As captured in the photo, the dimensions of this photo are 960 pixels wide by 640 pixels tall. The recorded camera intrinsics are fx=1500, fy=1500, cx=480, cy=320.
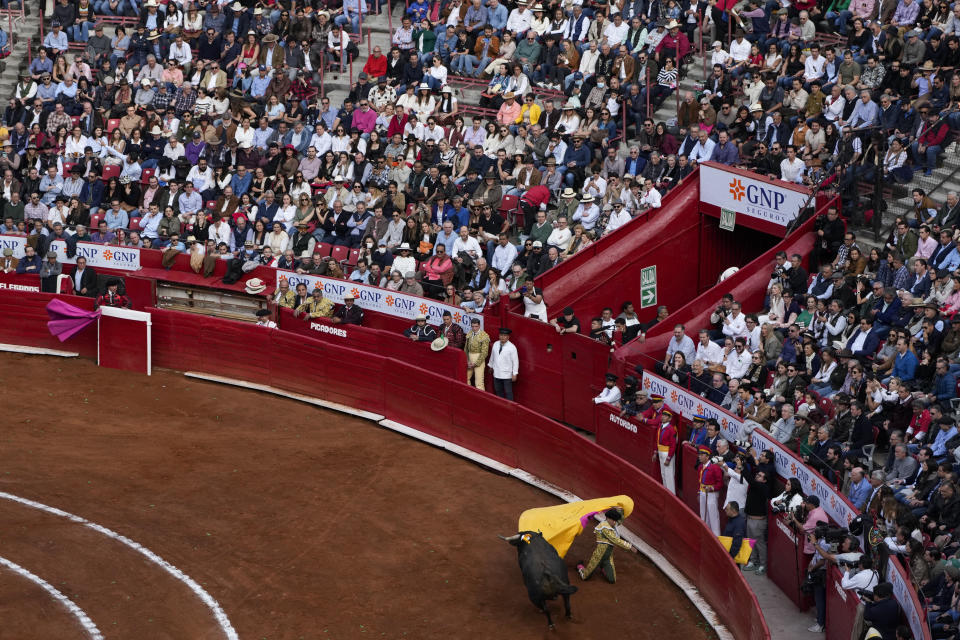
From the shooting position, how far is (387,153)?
1224 inches

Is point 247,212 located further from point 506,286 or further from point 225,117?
point 506,286

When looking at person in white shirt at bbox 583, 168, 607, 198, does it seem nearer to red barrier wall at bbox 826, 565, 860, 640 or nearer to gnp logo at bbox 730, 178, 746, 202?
gnp logo at bbox 730, 178, 746, 202

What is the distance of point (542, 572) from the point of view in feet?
61.3

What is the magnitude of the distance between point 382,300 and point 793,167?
25.5 ft

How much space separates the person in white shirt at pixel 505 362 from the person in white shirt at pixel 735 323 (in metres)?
3.62

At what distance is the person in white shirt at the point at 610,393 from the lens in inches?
923

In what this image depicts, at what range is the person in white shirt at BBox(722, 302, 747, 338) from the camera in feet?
79.5

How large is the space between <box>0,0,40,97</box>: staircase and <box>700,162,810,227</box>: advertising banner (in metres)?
Result: 19.0

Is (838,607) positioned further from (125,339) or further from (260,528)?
(125,339)

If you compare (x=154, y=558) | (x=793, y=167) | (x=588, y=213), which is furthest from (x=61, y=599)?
(x=793, y=167)

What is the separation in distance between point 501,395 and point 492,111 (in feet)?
28.3

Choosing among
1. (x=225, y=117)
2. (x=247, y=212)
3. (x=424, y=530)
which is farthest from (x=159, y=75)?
(x=424, y=530)

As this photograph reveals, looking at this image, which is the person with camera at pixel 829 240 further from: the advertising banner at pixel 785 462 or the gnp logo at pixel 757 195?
the advertising banner at pixel 785 462

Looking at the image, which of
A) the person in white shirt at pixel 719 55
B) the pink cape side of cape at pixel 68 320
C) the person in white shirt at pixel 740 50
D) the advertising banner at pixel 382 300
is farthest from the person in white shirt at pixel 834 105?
the pink cape side of cape at pixel 68 320
